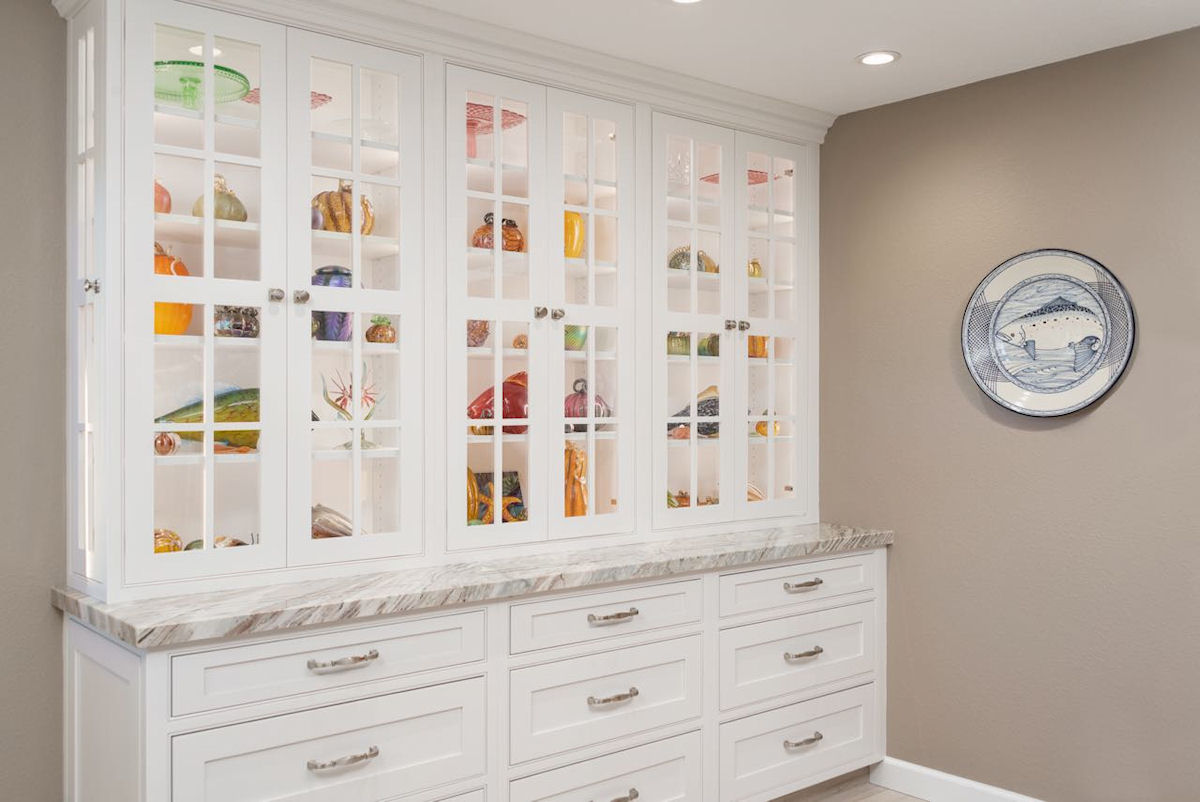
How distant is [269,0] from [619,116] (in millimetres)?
1136

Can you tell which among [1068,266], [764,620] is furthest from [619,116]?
[764,620]

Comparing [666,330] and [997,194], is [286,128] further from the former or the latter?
[997,194]

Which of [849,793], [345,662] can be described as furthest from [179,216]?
[849,793]

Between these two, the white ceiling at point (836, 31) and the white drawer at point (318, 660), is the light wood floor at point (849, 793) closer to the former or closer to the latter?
the white drawer at point (318, 660)

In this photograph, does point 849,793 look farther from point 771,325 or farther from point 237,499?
point 237,499

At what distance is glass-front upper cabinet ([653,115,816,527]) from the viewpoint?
3348mm

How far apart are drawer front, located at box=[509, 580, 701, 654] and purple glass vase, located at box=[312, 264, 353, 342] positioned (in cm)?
85

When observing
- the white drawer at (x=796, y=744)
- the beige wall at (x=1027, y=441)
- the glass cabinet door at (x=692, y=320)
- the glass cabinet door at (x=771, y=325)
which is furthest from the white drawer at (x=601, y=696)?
the beige wall at (x=1027, y=441)

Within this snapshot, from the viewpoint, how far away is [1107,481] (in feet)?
9.91

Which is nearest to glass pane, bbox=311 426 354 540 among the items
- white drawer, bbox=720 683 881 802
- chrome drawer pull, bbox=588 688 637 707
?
chrome drawer pull, bbox=588 688 637 707

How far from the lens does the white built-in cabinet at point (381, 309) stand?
7.68ft

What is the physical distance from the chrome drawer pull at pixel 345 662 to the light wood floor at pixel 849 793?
5.53ft

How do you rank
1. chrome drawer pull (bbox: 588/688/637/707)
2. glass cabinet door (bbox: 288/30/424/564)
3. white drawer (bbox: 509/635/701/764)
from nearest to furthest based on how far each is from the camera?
glass cabinet door (bbox: 288/30/424/564) < white drawer (bbox: 509/635/701/764) < chrome drawer pull (bbox: 588/688/637/707)

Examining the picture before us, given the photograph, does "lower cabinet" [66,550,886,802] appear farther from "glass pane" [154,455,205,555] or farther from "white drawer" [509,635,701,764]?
"glass pane" [154,455,205,555]
